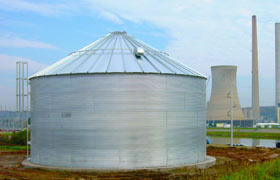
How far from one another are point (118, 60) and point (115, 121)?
14.1 ft

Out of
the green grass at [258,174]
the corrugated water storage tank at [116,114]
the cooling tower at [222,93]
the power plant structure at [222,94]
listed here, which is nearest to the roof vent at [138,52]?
the corrugated water storage tank at [116,114]

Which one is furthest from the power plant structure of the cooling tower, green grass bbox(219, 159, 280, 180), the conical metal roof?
green grass bbox(219, 159, 280, 180)

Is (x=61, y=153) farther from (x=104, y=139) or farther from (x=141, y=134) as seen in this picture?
(x=141, y=134)

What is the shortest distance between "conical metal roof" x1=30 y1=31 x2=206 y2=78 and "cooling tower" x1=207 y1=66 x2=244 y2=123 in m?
70.0

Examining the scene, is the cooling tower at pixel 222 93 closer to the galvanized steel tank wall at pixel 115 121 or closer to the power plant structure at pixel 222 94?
the power plant structure at pixel 222 94

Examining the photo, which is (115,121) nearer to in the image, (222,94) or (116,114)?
(116,114)

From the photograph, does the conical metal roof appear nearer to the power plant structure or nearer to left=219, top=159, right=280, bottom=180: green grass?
left=219, top=159, right=280, bottom=180: green grass

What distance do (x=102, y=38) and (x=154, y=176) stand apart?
12.6 metres

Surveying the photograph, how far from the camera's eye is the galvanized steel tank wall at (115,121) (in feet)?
74.7

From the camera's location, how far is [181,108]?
80.5ft

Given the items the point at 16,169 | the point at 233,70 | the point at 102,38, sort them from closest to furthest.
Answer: the point at 16,169 < the point at 102,38 < the point at 233,70

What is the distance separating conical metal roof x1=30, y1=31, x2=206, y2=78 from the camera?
78.3 ft

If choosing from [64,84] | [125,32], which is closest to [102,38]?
[125,32]

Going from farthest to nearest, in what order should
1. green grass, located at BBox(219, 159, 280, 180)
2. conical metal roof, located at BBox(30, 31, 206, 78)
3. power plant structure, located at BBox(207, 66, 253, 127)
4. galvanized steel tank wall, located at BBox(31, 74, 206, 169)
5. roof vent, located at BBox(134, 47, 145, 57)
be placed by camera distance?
power plant structure, located at BBox(207, 66, 253, 127)
roof vent, located at BBox(134, 47, 145, 57)
conical metal roof, located at BBox(30, 31, 206, 78)
galvanized steel tank wall, located at BBox(31, 74, 206, 169)
green grass, located at BBox(219, 159, 280, 180)
